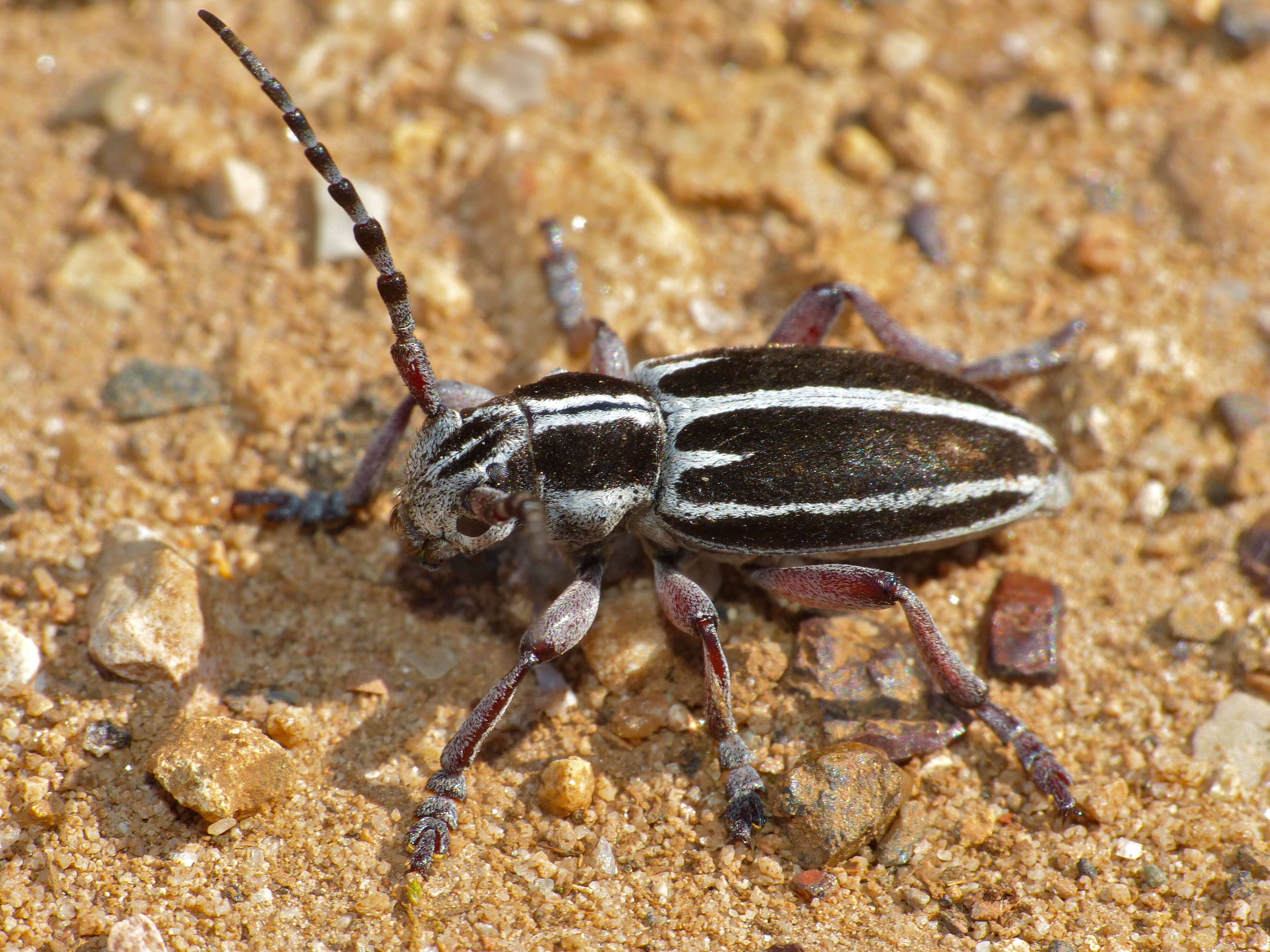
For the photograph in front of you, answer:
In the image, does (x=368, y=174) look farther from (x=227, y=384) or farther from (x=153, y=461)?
(x=153, y=461)

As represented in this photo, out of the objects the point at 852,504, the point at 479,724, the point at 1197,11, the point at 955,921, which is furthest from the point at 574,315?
the point at 1197,11

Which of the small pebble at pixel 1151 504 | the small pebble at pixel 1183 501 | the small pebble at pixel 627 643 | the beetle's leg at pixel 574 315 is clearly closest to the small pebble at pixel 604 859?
the small pebble at pixel 627 643

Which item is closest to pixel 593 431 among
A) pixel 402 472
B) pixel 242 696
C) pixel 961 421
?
pixel 402 472

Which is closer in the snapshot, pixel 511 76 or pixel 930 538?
pixel 930 538

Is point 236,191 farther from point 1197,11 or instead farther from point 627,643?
point 1197,11

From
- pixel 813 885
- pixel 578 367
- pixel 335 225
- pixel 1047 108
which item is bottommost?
pixel 813 885

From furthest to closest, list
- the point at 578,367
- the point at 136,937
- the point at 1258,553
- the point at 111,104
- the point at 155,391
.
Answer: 1. the point at 111,104
2. the point at 578,367
3. the point at 155,391
4. the point at 1258,553
5. the point at 136,937

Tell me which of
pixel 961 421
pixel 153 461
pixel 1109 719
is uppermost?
pixel 961 421
